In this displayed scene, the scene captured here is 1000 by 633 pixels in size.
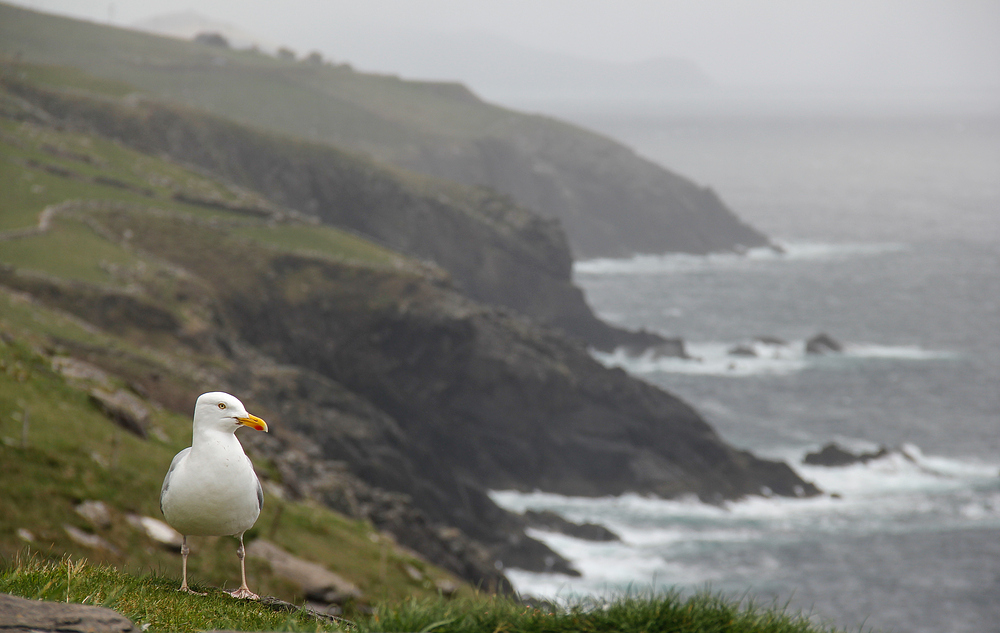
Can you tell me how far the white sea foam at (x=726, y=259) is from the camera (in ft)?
485

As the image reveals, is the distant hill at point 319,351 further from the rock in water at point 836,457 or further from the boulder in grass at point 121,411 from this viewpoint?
the rock in water at point 836,457

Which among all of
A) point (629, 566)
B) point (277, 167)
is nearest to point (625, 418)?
point (629, 566)

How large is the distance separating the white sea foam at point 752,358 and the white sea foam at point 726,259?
44.0 m

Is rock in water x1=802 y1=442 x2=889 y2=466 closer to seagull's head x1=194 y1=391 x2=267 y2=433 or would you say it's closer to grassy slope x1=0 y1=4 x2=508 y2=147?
seagull's head x1=194 y1=391 x2=267 y2=433

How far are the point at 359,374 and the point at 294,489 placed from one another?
1265 inches

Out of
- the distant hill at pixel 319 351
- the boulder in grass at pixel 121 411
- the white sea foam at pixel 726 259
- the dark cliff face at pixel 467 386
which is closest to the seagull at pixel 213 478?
the boulder in grass at pixel 121 411

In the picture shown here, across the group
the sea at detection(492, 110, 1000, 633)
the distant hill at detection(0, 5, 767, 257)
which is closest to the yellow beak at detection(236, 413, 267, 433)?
the sea at detection(492, 110, 1000, 633)

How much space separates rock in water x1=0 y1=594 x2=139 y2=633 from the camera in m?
6.46

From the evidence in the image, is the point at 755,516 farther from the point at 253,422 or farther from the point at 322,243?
the point at 253,422

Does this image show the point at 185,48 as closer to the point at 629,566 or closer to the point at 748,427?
the point at 748,427

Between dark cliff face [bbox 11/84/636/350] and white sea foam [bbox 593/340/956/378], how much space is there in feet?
21.2

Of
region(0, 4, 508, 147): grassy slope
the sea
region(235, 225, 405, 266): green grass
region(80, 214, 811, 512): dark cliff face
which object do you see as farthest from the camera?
region(0, 4, 508, 147): grassy slope

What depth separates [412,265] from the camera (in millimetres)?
72438

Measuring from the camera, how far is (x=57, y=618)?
6617mm
